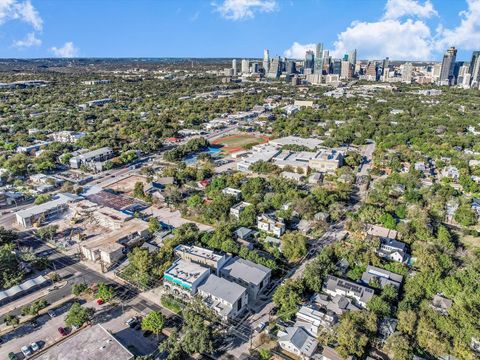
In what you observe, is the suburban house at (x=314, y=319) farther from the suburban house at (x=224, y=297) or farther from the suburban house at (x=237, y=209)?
the suburban house at (x=237, y=209)

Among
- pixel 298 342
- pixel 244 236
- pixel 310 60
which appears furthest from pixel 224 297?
pixel 310 60

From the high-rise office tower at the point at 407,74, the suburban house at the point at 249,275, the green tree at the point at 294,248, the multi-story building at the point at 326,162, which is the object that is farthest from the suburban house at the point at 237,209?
the high-rise office tower at the point at 407,74

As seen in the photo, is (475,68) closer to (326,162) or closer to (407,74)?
(407,74)

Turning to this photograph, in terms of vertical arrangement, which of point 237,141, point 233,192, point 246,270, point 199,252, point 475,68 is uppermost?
point 475,68

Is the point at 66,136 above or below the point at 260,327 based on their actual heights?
above

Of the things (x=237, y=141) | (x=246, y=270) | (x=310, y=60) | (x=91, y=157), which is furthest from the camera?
(x=310, y=60)

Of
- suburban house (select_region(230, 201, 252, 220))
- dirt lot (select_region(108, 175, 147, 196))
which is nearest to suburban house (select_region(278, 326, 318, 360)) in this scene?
suburban house (select_region(230, 201, 252, 220))

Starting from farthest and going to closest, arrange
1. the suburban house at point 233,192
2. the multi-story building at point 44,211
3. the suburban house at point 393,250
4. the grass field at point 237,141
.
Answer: the grass field at point 237,141 < the suburban house at point 233,192 < the multi-story building at point 44,211 < the suburban house at point 393,250
